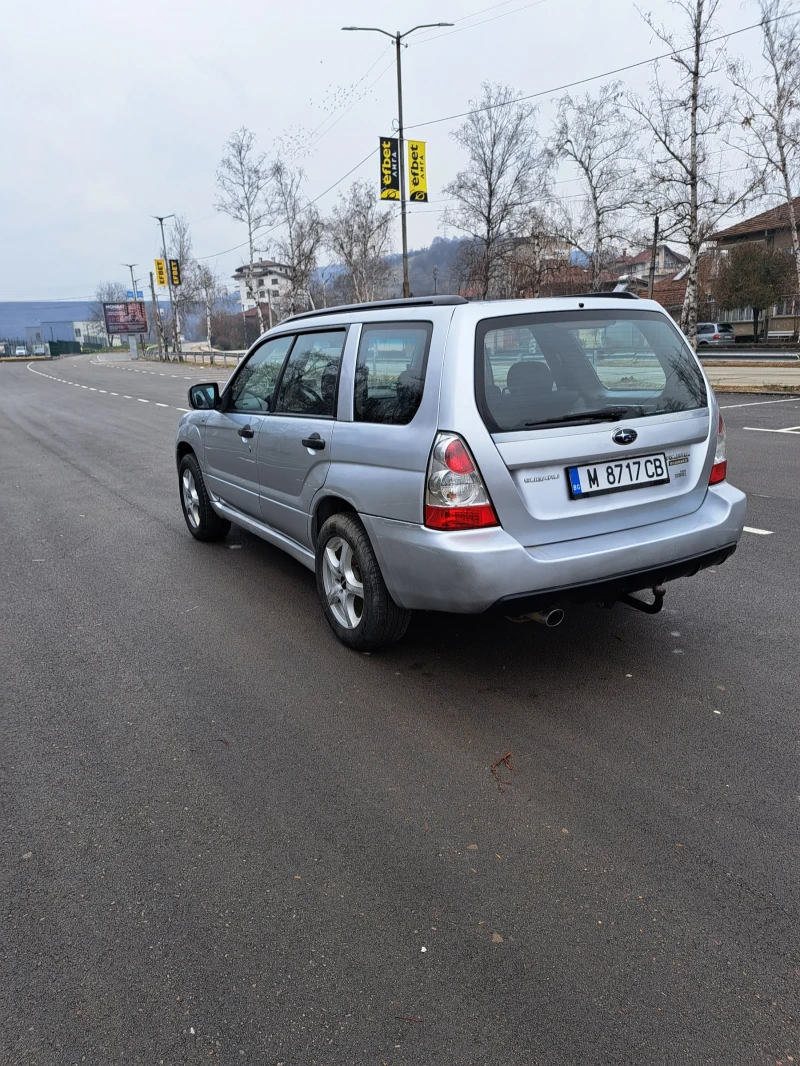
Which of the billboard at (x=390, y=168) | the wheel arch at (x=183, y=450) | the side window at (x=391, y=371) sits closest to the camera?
the side window at (x=391, y=371)

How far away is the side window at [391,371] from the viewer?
359cm

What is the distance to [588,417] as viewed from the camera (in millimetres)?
3527

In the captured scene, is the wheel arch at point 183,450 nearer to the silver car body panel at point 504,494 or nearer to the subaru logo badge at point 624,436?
the silver car body panel at point 504,494

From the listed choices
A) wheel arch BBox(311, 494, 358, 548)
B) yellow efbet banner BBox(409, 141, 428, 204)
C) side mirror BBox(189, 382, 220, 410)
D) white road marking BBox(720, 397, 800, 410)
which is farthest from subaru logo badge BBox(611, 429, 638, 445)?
yellow efbet banner BBox(409, 141, 428, 204)

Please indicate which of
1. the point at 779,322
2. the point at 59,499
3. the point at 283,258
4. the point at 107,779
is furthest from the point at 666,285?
the point at 107,779

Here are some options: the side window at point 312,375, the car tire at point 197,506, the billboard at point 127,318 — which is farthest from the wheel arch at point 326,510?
the billboard at point 127,318

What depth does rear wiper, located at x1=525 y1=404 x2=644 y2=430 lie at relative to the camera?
11.3 ft

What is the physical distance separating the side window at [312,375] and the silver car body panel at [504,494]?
0.12m

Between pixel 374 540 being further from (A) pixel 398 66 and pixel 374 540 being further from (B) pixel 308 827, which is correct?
(A) pixel 398 66

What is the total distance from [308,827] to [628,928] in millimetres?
1108

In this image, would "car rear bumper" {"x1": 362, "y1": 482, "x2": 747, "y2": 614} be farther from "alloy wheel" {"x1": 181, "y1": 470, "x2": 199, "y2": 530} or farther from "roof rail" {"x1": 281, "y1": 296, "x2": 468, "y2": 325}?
"alloy wheel" {"x1": 181, "y1": 470, "x2": 199, "y2": 530}

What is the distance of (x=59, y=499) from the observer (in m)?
8.89

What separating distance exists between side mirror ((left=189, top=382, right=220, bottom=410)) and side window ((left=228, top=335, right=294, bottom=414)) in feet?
0.93

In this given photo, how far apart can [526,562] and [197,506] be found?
392cm
